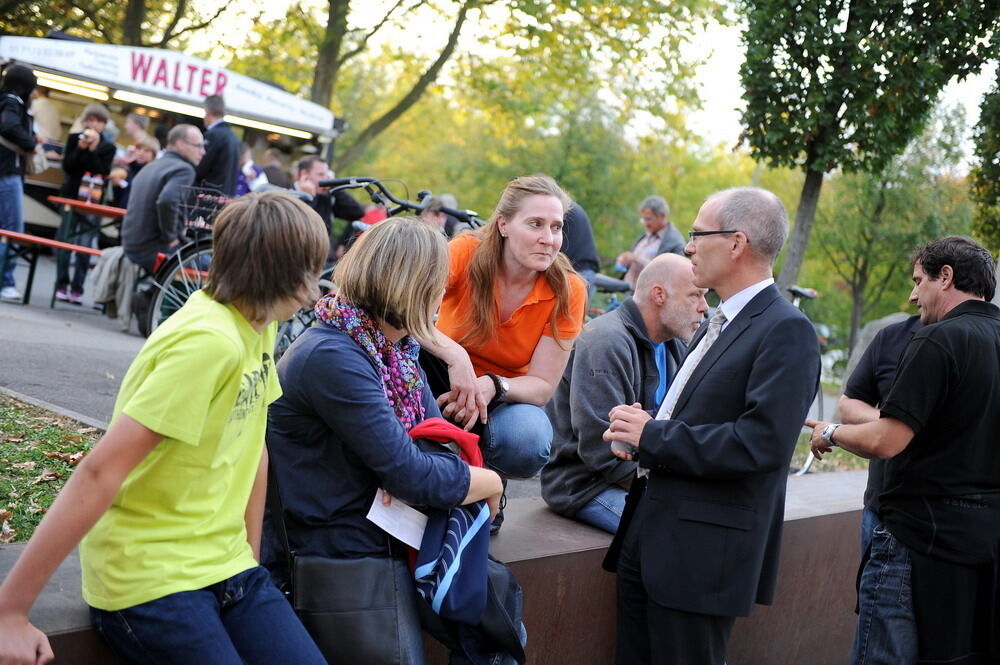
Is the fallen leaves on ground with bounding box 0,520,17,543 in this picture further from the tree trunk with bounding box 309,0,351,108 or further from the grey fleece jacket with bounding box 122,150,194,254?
the tree trunk with bounding box 309,0,351,108

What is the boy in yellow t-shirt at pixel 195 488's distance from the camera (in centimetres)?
224

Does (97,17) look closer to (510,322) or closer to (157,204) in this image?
(157,204)

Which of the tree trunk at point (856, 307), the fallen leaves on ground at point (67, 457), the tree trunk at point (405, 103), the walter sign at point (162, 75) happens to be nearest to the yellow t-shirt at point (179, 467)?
the fallen leaves on ground at point (67, 457)

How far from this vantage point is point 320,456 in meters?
3.09

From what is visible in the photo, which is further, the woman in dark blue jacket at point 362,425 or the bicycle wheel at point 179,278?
the bicycle wheel at point 179,278

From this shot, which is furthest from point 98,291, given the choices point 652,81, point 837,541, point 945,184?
point 945,184

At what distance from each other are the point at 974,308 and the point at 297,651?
2.93m

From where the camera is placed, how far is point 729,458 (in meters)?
3.31

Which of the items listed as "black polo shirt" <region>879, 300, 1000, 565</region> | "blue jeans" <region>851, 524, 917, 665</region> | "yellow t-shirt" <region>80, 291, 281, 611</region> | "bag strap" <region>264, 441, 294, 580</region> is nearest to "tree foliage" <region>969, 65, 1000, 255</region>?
"black polo shirt" <region>879, 300, 1000, 565</region>

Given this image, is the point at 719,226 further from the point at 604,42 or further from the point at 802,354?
the point at 604,42

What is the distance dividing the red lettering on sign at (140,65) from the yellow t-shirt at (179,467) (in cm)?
1419

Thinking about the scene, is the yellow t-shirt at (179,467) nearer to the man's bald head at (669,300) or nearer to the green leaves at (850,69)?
the man's bald head at (669,300)

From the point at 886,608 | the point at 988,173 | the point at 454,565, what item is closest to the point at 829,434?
the point at 886,608

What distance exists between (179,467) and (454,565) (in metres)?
0.96
